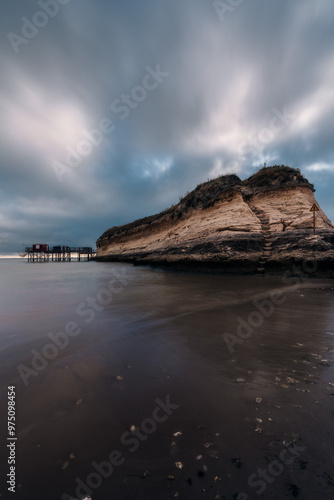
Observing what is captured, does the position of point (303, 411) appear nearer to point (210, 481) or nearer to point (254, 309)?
point (210, 481)

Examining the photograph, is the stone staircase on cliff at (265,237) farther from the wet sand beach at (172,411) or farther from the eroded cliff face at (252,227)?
the wet sand beach at (172,411)

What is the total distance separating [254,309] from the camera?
15.4ft

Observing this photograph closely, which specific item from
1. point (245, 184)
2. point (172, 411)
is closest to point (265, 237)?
point (245, 184)

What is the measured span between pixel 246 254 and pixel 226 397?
1092 cm

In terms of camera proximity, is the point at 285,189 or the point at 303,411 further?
the point at 285,189

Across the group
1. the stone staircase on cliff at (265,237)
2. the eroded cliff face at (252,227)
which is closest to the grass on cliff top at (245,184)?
the eroded cliff face at (252,227)

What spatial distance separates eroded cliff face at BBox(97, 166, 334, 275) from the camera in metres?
11.0

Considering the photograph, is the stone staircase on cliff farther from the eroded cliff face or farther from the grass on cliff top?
the grass on cliff top

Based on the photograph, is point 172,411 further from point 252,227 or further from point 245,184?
point 245,184

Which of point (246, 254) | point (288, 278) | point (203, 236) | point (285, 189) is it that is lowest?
point (288, 278)

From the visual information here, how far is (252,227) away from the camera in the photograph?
42.2 feet

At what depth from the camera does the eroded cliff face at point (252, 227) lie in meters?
11.0

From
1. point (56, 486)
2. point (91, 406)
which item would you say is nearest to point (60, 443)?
point (56, 486)

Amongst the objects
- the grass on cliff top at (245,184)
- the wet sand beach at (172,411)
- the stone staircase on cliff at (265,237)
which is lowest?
the wet sand beach at (172,411)
